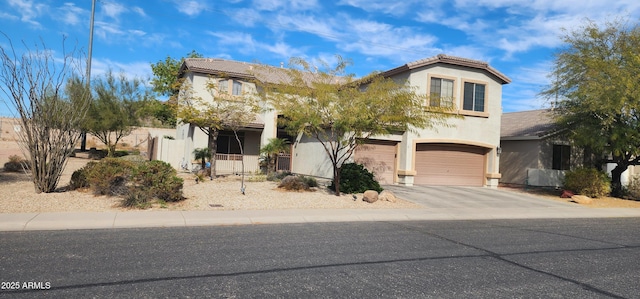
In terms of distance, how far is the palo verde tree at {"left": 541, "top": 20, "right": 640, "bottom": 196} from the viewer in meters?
18.3

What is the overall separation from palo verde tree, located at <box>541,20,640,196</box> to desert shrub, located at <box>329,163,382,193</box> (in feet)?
32.9

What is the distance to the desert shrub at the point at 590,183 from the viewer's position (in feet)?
68.0

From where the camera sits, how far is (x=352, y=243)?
8.91m

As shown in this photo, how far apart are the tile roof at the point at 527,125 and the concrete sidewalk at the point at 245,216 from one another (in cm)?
843

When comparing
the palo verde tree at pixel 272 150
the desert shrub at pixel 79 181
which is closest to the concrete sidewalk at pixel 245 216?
the desert shrub at pixel 79 181

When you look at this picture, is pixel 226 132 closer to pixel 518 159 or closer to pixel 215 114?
pixel 215 114

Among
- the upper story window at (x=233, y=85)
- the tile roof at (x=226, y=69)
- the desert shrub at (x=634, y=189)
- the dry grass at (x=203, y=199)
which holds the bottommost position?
the dry grass at (x=203, y=199)

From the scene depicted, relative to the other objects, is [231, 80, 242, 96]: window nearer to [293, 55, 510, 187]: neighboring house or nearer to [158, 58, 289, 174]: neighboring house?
[158, 58, 289, 174]: neighboring house

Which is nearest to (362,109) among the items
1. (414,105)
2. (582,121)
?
(414,105)

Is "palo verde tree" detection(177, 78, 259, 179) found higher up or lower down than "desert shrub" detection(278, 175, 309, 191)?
higher up

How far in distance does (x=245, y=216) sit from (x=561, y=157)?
2080 cm

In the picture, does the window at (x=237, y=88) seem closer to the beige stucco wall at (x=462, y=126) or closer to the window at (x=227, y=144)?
the window at (x=227, y=144)

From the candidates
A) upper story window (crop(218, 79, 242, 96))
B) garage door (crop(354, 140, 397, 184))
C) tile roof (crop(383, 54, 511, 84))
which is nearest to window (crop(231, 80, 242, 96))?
upper story window (crop(218, 79, 242, 96))

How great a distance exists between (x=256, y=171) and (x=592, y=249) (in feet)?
60.4
